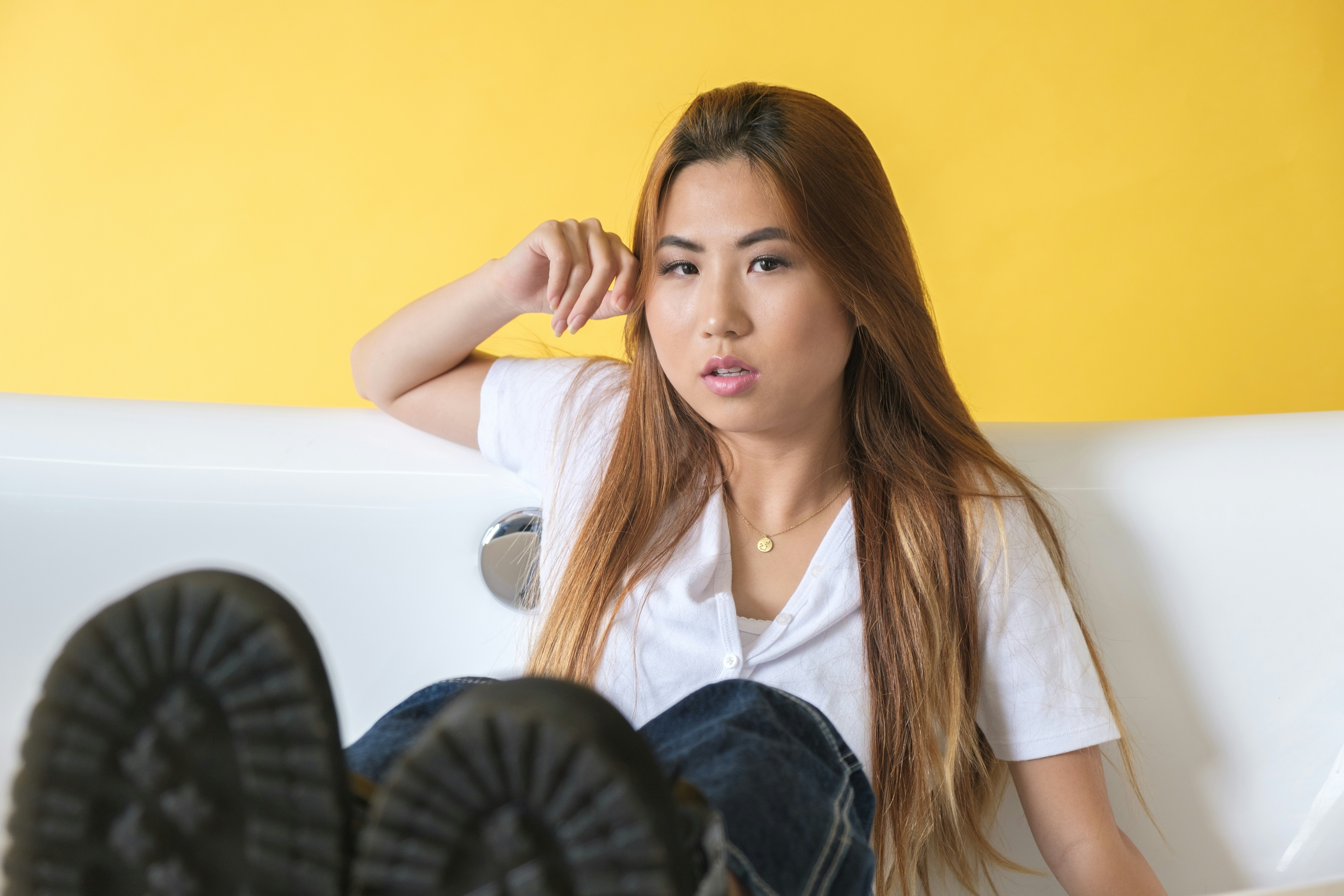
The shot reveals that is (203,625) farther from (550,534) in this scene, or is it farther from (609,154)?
(609,154)

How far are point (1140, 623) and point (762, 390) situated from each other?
0.50 m

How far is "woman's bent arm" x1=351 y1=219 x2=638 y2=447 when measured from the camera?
95 cm

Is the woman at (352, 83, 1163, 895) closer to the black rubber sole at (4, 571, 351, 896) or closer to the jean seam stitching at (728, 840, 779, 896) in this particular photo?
the jean seam stitching at (728, 840, 779, 896)

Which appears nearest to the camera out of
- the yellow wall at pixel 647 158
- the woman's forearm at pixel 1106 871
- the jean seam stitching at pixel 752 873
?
the jean seam stitching at pixel 752 873

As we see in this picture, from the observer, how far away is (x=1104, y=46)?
1.95 m

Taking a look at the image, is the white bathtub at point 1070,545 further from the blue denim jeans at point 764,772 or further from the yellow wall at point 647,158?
the yellow wall at point 647,158

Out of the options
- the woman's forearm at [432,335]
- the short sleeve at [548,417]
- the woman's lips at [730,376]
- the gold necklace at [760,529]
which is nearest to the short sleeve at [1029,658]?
the gold necklace at [760,529]

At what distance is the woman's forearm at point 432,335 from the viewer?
1040 millimetres

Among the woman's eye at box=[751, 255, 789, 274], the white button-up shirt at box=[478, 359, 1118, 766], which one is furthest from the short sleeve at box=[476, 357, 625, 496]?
the woman's eye at box=[751, 255, 789, 274]

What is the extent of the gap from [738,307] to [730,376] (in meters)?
0.06

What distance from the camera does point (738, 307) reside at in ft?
2.78

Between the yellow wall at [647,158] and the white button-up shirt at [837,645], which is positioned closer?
the white button-up shirt at [837,645]

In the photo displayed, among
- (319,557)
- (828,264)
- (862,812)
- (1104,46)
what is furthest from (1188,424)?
(1104,46)

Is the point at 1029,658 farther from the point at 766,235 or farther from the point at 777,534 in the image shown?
the point at 766,235
